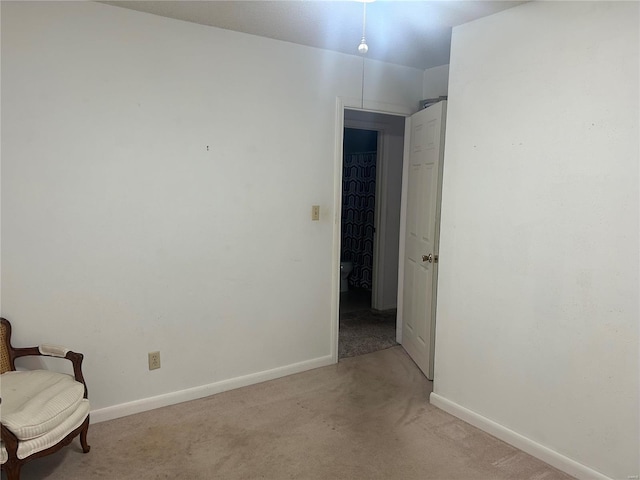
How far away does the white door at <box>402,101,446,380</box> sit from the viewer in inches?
117

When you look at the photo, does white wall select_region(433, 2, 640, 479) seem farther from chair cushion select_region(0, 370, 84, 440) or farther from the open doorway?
chair cushion select_region(0, 370, 84, 440)

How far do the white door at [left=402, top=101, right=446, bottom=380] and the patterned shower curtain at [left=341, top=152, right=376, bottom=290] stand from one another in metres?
1.69

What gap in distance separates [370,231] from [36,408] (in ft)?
13.1

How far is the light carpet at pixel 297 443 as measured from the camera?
210cm

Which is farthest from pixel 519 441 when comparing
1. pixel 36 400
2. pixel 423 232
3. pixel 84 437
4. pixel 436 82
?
pixel 436 82

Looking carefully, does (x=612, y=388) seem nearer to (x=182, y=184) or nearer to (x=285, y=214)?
(x=285, y=214)

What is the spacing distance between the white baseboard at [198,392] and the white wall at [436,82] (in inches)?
88.9

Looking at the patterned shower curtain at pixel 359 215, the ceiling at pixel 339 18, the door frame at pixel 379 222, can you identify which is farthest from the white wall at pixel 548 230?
the patterned shower curtain at pixel 359 215

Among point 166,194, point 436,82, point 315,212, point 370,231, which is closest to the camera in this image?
point 166,194

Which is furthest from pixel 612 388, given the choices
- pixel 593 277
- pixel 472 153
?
pixel 472 153

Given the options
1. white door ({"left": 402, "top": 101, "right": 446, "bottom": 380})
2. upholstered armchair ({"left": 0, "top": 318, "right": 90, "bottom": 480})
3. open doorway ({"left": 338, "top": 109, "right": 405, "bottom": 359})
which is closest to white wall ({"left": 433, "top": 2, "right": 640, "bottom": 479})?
white door ({"left": 402, "top": 101, "right": 446, "bottom": 380})

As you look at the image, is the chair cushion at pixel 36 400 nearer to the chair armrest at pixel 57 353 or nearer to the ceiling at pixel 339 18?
the chair armrest at pixel 57 353

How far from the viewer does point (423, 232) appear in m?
3.20

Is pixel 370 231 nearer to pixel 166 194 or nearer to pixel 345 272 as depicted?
pixel 345 272
